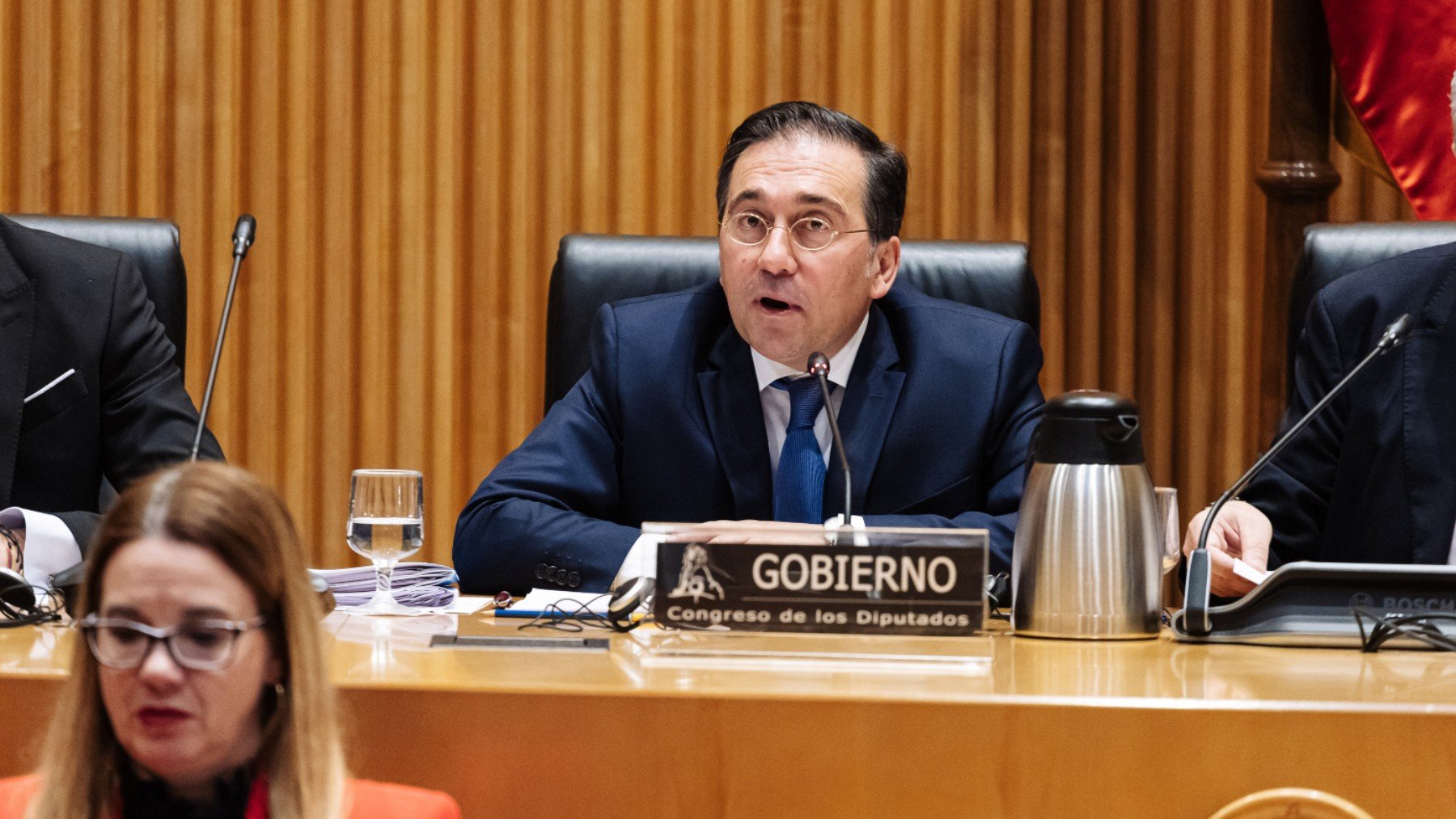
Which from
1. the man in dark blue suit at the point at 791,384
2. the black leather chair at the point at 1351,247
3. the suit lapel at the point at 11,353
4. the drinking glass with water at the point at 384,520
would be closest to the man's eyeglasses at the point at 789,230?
the man in dark blue suit at the point at 791,384

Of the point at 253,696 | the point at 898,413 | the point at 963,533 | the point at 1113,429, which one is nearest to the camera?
the point at 253,696

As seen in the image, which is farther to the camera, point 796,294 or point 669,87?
point 669,87

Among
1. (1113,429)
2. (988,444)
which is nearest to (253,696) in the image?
(1113,429)

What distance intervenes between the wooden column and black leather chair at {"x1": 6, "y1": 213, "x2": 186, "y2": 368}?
1900mm

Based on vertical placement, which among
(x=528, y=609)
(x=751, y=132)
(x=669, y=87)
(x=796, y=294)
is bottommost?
(x=528, y=609)

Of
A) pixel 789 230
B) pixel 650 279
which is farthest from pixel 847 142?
pixel 650 279

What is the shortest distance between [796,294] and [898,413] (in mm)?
230

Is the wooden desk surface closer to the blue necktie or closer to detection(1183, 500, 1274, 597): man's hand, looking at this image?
detection(1183, 500, 1274, 597): man's hand

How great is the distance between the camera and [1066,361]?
11.1 feet

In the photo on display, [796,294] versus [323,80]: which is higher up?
[323,80]

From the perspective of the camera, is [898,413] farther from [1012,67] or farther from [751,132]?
[1012,67]

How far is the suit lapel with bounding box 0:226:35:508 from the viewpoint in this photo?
2301 mm

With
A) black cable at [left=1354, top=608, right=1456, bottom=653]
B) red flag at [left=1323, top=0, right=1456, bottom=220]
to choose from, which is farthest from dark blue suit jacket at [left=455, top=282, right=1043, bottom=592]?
red flag at [left=1323, top=0, right=1456, bottom=220]

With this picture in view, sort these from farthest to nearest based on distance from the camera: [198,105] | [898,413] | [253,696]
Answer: [198,105], [898,413], [253,696]
